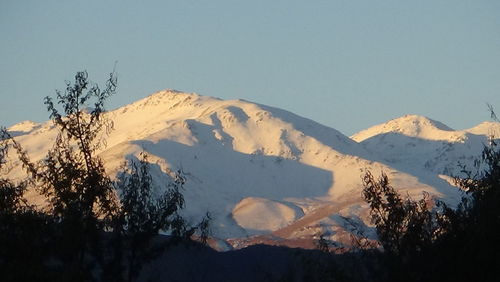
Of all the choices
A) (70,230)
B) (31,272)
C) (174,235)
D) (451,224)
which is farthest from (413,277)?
(31,272)

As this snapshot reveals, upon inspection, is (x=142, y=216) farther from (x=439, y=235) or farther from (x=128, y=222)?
(x=439, y=235)

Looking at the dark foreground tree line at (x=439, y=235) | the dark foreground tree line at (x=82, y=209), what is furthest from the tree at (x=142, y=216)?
the dark foreground tree line at (x=439, y=235)

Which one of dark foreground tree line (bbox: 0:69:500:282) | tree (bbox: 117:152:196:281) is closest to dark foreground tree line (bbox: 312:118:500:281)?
dark foreground tree line (bbox: 0:69:500:282)

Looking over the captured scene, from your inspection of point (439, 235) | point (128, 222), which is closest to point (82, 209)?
point (128, 222)

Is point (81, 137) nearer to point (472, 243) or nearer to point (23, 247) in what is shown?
point (23, 247)

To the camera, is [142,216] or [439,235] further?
[142,216]

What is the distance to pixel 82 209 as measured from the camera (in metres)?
43.3

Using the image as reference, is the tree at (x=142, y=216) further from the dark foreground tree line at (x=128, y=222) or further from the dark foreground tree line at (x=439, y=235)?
the dark foreground tree line at (x=439, y=235)

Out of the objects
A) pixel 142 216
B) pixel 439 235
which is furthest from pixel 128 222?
pixel 439 235

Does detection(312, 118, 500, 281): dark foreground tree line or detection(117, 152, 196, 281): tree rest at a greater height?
detection(117, 152, 196, 281): tree

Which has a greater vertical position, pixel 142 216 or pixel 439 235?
pixel 142 216

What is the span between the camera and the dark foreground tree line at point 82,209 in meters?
41.9

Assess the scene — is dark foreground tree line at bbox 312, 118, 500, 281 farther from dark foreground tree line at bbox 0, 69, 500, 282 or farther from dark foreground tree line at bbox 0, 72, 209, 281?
dark foreground tree line at bbox 0, 72, 209, 281

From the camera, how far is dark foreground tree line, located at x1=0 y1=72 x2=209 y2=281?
41.9 meters
